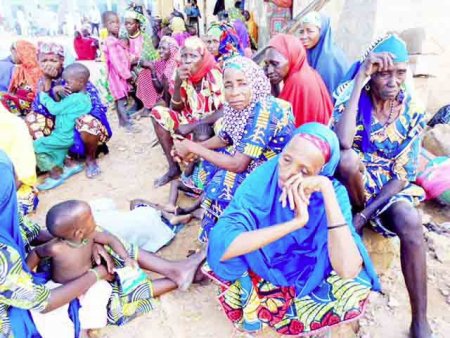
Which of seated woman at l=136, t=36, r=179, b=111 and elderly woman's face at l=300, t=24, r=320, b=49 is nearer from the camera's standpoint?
elderly woman's face at l=300, t=24, r=320, b=49

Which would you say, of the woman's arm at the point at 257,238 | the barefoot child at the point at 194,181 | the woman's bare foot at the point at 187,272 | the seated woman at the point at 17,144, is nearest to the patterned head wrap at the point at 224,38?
the barefoot child at the point at 194,181

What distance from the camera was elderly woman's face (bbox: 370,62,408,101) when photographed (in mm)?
2371

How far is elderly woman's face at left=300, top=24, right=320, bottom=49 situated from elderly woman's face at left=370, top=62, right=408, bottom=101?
141cm

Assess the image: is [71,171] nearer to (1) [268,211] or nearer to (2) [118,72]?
(2) [118,72]

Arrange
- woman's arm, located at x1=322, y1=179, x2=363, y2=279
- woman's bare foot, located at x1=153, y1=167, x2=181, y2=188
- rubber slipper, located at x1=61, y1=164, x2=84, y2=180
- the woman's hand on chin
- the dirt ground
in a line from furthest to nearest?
rubber slipper, located at x1=61, y1=164, x2=84, y2=180
woman's bare foot, located at x1=153, y1=167, x2=181, y2=188
the woman's hand on chin
the dirt ground
woman's arm, located at x1=322, y1=179, x2=363, y2=279

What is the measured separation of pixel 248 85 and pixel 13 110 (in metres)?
4.19

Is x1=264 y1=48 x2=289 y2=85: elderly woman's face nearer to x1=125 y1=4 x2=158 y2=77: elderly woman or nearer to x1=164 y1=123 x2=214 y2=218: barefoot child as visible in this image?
x1=164 y1=123 x2=214 y2=218: barefoot child

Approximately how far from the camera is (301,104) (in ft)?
10.5

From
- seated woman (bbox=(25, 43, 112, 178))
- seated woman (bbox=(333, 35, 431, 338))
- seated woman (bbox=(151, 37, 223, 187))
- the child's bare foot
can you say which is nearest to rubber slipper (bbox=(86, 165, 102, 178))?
seated woman (bbox=(25, 43, 112, 178))

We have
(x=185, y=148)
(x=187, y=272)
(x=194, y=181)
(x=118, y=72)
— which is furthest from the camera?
(x=118, y=72)

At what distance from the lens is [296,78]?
3.18 meters

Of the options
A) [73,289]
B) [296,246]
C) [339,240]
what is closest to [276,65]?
[296,246]

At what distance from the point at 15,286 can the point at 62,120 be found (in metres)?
2.77

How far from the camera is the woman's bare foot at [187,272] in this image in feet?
8.46
